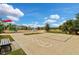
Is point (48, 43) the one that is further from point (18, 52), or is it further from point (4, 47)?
point (4, 47)

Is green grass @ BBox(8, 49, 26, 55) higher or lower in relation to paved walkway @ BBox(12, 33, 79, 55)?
lower

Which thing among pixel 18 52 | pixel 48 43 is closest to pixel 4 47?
pixel 18 52

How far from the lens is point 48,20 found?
1860 mm

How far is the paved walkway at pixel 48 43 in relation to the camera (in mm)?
1840

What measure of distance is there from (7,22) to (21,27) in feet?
0.48

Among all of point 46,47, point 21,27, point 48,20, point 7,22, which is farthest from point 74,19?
point 7,22

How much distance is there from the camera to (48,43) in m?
1.86

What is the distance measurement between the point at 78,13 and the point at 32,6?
446 millimetres

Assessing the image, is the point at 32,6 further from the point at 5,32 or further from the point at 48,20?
the point at 5,32

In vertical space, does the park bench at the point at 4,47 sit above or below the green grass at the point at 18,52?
above

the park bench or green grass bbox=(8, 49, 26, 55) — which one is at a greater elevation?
the park bench

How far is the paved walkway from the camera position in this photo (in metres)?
1.84
